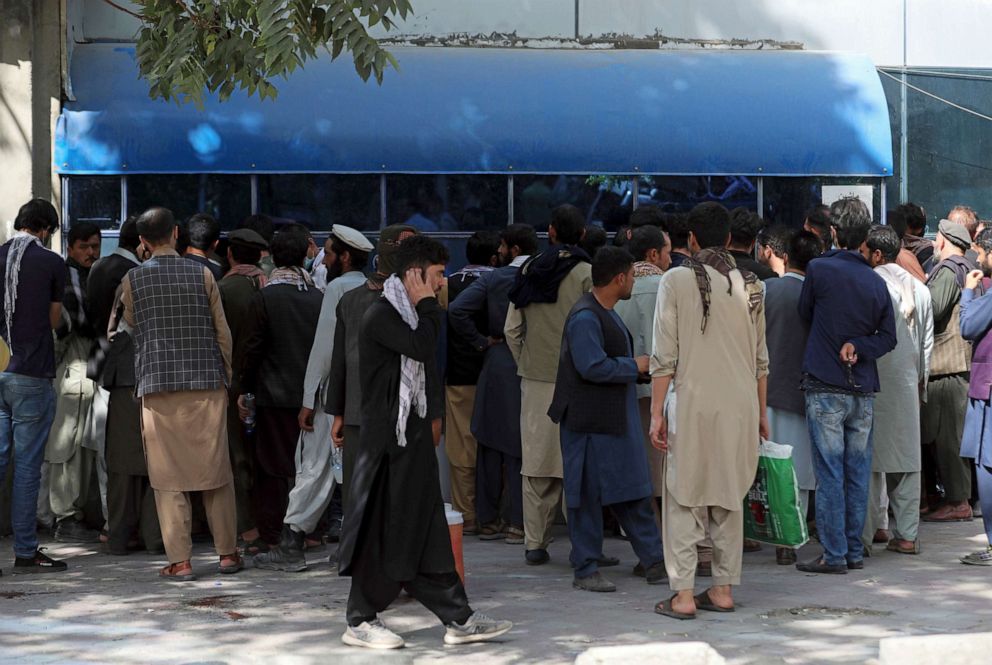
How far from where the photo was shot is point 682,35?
43.7 feet

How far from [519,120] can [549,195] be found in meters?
0.67

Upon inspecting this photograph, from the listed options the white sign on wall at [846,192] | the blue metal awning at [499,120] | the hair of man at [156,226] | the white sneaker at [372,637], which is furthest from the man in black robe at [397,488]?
the white sign on wall at [846,192]

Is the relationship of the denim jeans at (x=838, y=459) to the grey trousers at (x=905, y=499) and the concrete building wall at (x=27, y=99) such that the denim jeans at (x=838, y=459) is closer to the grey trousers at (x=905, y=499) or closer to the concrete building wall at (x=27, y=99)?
the grey trousers at (x=905, y=499)

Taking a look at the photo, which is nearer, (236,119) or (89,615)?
(89,615)

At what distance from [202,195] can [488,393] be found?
11.6 ft

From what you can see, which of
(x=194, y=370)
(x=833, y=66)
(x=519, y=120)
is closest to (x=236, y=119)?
(x=519, y=120)

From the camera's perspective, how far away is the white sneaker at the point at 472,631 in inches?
253

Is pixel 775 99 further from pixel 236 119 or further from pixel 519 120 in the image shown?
pixel 236 119

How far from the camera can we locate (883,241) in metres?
8.27

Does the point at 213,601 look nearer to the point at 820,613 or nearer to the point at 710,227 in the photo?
the point at 820,613

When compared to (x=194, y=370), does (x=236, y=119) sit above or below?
above

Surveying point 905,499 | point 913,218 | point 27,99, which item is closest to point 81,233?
point 27,99

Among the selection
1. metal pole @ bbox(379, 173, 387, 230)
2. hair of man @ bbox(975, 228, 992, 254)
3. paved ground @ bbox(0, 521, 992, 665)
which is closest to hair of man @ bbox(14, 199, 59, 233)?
paved ground @ bbox(0, 521, 992, 665)

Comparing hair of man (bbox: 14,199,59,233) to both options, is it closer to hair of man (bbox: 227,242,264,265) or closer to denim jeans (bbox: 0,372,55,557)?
denim jeans (bbox: 0,372,55,557)
